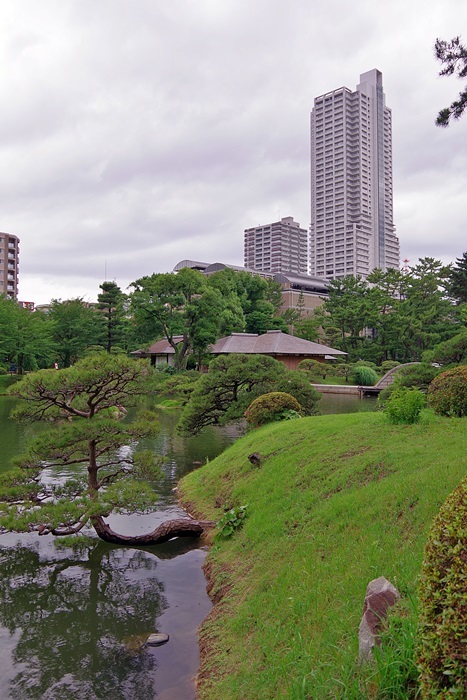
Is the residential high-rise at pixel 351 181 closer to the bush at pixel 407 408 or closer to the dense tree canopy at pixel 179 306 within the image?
the dense tree canopy at pixel 179 306

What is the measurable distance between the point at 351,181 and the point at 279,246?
28.0 metres

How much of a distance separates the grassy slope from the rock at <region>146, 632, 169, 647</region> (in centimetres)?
45

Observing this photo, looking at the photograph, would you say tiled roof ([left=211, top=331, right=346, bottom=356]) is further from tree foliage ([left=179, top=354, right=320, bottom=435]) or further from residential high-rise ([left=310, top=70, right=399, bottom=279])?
residential high-rise ([left=310, top=70, right=399, bottom=279])

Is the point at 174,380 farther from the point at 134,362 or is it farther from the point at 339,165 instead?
the point at 339,165

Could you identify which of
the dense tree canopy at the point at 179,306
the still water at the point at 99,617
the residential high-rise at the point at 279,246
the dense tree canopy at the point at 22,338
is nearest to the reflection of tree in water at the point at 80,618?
the still water at the point at 99,617

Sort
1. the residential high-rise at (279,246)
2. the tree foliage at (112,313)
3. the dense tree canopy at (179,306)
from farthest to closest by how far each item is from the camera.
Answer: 1. the residential high-rise at (279,246)
2. the tree foliage at (112,313)
3. the dense tree canopy at (179,306)

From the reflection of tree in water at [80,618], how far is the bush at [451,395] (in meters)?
5.24

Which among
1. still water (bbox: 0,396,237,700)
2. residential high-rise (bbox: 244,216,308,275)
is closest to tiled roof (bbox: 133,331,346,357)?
still water (bbox: 0,396,237,700)

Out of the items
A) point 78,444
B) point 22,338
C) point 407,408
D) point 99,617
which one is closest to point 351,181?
point 22,338

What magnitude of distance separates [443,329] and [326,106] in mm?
82863

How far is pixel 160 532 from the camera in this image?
822cm

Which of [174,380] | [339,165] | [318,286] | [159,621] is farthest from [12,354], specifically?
[339,165]

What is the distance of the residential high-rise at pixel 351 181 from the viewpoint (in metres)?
104

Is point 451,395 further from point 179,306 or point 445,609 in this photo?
point 179,306
